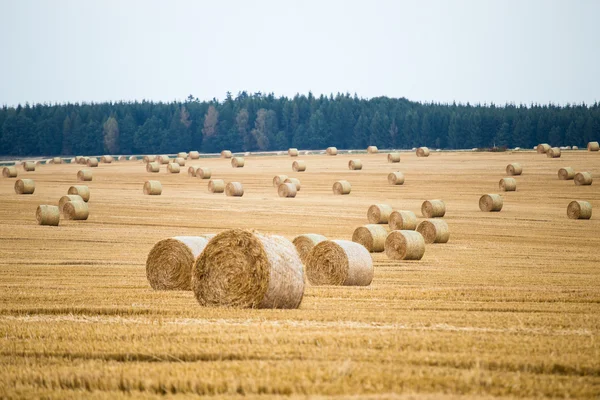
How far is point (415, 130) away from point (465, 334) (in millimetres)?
144692

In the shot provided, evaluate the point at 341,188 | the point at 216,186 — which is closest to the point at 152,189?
the point at 216,186

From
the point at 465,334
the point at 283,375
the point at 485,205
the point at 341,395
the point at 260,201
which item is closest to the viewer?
the point at 341,395

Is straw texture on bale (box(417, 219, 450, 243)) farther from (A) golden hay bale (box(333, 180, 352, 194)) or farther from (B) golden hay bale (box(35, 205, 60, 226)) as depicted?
(A) golden hay bale (box(333, 180, 352, 194))

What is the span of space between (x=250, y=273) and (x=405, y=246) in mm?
11915

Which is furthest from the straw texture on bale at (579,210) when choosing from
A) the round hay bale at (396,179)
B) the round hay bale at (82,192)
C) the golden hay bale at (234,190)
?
the round hay bale at (82,192)

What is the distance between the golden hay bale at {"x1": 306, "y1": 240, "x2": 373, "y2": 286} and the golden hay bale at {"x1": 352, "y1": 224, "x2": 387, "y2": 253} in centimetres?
726

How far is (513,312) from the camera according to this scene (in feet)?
46.3

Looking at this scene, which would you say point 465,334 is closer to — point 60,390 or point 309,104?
point 60,390

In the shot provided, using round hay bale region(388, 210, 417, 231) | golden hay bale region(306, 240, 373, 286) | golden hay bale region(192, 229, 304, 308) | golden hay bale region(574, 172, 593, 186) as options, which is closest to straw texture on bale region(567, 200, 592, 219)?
round hay bale region(388, 210, 417, 231)

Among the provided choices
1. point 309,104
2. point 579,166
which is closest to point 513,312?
point 579,166

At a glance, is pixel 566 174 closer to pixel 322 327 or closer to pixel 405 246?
pixel 405 246

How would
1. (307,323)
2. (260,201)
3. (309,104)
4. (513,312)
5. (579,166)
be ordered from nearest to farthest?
(307,323) < (513,312) < (260,201) < (579,166) < (309,104)

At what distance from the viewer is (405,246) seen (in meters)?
25.8

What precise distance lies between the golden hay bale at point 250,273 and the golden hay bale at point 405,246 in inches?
449
